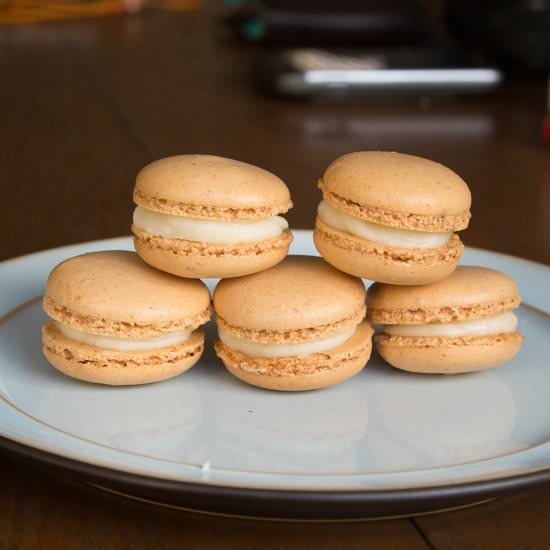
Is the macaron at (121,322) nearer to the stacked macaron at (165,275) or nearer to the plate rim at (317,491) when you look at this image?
the stacked macaron at (165,275)

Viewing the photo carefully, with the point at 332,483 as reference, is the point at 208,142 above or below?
below

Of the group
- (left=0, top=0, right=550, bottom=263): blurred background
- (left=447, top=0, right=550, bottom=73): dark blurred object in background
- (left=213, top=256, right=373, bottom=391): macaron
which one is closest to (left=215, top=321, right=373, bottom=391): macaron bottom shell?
(left=213, top=256, right=373, bottom=391): macaron

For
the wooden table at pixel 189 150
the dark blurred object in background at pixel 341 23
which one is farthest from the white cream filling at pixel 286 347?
the dark blurred object in background at pixel 341 23

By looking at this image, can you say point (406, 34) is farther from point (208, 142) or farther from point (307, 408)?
point (307, 408)

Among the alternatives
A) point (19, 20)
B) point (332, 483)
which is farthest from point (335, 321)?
point (19, 20)


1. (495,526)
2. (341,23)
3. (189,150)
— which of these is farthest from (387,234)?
(341,23)
